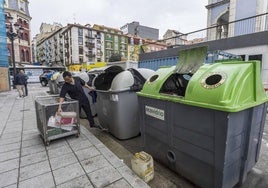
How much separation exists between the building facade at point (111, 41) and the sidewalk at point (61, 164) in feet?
154

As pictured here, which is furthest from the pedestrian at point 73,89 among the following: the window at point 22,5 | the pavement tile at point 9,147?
the window at point 22,5

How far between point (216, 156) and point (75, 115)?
10.0 ft

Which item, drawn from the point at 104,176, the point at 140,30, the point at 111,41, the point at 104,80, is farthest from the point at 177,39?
the point at 140,30

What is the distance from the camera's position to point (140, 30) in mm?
61312

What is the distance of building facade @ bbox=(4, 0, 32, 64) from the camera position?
35.0m

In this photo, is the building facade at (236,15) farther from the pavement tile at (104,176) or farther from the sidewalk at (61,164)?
the pavement tile at (104,176)

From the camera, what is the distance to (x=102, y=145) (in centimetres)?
353

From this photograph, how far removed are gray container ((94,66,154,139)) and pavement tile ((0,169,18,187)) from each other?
6.32 ft

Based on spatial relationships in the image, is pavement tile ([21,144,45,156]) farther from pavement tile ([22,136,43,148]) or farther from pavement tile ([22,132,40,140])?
pavement tile ([22,132,40,140])

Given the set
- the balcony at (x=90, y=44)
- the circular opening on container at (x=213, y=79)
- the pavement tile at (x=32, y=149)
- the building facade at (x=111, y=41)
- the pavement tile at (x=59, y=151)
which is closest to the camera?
the circular opening on container at (x=213, y=79)

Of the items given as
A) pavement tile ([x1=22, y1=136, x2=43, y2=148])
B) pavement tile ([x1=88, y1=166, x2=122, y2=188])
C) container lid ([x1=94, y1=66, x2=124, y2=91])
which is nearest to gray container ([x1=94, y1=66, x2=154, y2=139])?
container lid ([x1=94, y1=66, x2=124, y2=91])

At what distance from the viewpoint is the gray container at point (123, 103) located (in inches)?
142

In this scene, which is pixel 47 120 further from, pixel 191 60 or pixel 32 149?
pixel 191 60

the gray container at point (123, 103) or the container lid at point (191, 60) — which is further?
the gray container at point (123, 103)
